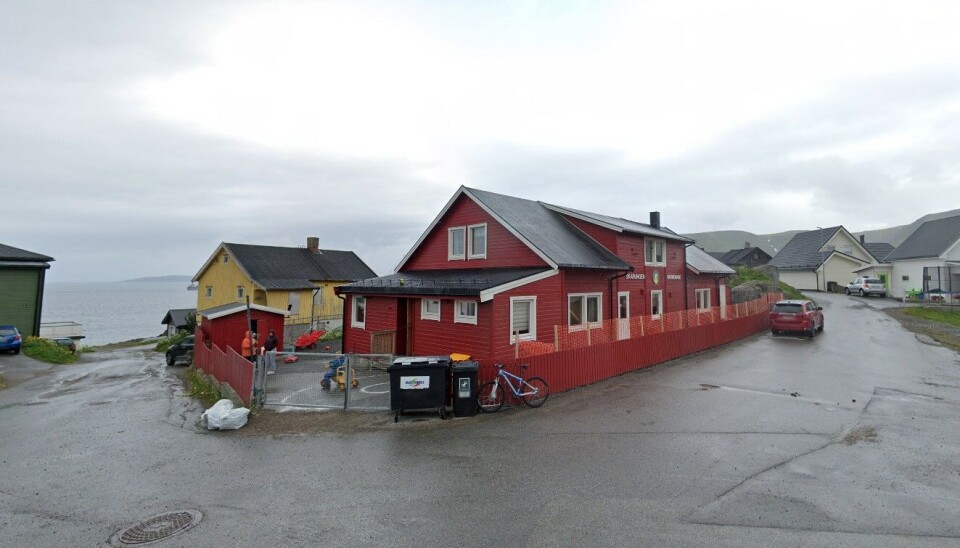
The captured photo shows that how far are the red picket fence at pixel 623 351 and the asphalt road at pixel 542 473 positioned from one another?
2.49 ft

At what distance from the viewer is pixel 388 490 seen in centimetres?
666

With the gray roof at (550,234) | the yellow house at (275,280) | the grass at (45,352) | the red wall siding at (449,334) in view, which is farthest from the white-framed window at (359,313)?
the grass at (45,352)

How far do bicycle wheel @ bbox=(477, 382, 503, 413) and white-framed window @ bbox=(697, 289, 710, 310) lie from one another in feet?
67.7

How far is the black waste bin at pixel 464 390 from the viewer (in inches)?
411

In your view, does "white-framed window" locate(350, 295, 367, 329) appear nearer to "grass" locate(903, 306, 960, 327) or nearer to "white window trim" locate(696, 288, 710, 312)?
"white window trim" locate(696, 288, 710, 312)

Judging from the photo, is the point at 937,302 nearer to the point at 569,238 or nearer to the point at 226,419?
the point at 569,238

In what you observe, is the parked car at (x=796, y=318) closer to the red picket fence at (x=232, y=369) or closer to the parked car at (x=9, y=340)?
the red picket fence at (x=232, y=369)

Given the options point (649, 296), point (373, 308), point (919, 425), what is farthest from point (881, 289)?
point (373, 308)

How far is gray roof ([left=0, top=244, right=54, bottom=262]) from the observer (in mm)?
28256

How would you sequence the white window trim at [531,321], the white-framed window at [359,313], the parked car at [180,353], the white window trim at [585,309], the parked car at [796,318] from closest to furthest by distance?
the white window trim at [531,321], the white window trim at [585,309], the white-framed window at [359,313], the parked car at [796,318], the parked car at [180,353]

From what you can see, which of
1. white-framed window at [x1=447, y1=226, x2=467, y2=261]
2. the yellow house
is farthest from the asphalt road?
the yellow house

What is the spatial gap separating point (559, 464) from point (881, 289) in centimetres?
5128

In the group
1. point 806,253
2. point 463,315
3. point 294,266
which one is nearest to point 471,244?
point 463,315

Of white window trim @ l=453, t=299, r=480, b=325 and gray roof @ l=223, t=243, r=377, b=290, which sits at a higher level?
gray roof @ l=223, t=243, r=377, b=290
